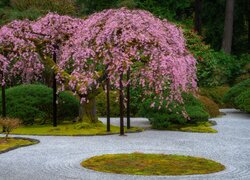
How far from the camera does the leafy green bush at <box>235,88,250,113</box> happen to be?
2394 centimetres

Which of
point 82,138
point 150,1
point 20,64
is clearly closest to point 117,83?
point 82,138

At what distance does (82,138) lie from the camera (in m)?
16.3

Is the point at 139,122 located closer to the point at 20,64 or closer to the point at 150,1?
the point at 20,64

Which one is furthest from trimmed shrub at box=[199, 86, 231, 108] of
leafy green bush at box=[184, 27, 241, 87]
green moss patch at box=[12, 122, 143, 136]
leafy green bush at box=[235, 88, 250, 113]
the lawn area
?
green moss patch at box=[12, 122, 143, 136]

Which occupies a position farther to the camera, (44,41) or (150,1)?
(150,1)

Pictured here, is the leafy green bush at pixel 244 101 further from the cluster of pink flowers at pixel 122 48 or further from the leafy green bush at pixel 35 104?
the leafy green bush at pixel 35 104

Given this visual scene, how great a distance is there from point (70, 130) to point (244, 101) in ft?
30.7

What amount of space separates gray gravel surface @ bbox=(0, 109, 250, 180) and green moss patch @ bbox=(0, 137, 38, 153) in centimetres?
28

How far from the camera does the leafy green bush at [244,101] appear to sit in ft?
78.5

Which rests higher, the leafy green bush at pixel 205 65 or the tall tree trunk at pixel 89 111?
the leafy green bush at pixel 205 65

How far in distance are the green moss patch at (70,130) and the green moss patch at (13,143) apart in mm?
1724

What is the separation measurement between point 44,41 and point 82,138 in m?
4.40

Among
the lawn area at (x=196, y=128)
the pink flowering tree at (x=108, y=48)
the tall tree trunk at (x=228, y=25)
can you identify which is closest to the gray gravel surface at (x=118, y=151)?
the lawn area at (x=196, y=128)

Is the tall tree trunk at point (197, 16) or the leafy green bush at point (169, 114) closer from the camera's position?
the leafy green bush at point (169, 114)
